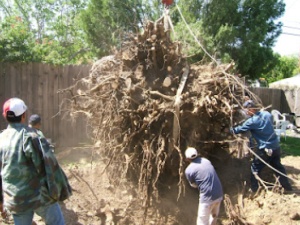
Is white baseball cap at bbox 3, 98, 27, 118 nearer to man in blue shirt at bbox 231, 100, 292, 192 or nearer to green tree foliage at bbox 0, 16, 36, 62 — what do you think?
man in blue shirt at bbox 231, 100, 292, 192

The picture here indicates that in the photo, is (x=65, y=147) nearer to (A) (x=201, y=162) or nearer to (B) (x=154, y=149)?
(B) (x=154, y=149)

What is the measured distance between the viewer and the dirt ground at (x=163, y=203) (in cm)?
495

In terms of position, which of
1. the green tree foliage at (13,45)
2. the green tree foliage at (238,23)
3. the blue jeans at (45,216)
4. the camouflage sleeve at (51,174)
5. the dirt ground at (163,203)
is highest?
the green tree foliage at (238,23)

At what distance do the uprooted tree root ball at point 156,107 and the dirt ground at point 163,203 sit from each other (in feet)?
1.11

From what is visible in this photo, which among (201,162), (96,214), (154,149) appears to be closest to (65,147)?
(96,214)

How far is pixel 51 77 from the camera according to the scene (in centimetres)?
759

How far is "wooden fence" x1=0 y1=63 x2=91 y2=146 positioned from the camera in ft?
22.9

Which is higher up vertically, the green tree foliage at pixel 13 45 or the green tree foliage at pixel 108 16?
the green tree foliage at pixel 108 16

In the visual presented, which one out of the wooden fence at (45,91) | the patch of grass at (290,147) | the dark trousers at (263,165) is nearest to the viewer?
the dark trousers at (263,165)

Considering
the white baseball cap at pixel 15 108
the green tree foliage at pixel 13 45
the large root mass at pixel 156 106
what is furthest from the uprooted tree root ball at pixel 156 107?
the green tree foliage at pixel 13 45

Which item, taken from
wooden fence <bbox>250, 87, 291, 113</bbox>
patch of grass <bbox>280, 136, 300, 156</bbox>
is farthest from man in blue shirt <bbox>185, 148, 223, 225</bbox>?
wooden fence <bbox>250, 87, 291, 113</bbox>

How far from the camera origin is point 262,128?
17.7 feet

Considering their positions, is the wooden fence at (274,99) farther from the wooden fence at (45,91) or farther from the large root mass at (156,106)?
the large root mass at (156,106)

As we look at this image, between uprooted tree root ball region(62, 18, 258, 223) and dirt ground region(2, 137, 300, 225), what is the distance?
339 millimetres
